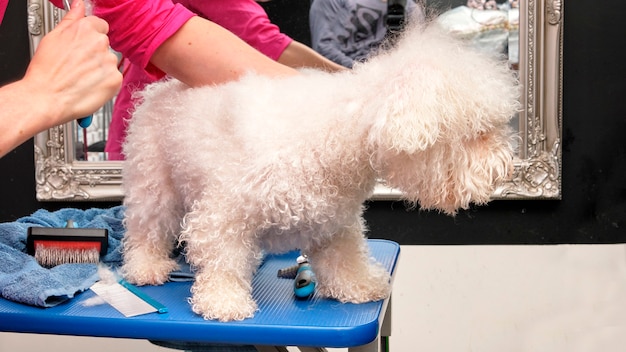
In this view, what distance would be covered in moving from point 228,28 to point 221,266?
0.59 metres

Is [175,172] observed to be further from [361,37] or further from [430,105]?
[361,37]

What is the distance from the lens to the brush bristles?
1.15m

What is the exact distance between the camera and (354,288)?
3.23ft

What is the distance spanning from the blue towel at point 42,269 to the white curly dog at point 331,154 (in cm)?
20

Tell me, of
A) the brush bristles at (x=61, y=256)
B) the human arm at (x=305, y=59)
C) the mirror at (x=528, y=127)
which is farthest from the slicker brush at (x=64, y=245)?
the mirror at (x=528, y=127)

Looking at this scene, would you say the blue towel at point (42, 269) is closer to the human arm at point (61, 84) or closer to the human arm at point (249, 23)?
the human arm at point (61, 84)

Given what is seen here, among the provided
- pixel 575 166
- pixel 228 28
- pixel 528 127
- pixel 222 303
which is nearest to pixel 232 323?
pixel 222 303

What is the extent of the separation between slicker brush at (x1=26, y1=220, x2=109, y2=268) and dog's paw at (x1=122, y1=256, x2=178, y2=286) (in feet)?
0.29

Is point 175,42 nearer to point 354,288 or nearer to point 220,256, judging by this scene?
point 220,256

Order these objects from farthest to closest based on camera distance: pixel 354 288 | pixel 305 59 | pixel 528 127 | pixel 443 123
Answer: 1. pixel 528 127
2. pixel 305 59
3. pixel 354 288
4. pixel 443 123

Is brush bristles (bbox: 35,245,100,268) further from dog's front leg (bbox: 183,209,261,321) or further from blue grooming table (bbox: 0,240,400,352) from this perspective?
dog's front leg (bbox: 183,209,261,321)

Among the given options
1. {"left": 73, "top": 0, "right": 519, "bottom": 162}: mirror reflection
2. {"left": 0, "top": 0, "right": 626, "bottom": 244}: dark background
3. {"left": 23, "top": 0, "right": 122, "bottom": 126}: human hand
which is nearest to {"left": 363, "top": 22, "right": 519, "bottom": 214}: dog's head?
{"left": 23, "top": 0, "right": 122, "bottom": 126}: human hand

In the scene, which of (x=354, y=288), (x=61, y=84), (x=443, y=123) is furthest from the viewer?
(x=354, y=288)

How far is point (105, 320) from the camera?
88cm
